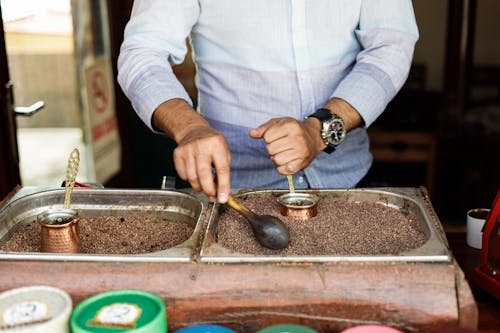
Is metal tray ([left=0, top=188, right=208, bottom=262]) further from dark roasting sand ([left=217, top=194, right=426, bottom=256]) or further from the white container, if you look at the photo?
the white container

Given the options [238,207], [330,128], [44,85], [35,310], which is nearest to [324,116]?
[330,128]

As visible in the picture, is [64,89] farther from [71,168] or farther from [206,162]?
[206,162]

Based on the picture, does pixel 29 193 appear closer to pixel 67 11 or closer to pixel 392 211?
pixel 392 211

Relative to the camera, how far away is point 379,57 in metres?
1.96

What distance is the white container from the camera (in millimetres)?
1059

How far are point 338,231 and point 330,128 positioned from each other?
37cm

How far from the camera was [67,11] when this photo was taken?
12.0 ft

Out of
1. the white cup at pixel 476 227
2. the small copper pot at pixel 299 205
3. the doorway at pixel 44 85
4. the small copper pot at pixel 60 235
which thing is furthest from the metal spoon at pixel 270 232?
the doorway at pixel 44 85

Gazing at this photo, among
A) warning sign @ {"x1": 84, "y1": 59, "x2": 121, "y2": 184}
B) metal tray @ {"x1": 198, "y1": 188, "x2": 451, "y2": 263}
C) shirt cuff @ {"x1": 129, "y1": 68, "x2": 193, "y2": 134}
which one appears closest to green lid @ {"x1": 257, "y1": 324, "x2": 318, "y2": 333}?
metal tray @ {"x1": 198, "y1": 188, "x2": 451, "y2": 263}

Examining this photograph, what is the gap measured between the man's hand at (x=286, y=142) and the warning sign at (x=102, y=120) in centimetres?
244

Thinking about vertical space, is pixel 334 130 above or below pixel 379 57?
below

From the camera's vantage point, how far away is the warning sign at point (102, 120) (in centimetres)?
385

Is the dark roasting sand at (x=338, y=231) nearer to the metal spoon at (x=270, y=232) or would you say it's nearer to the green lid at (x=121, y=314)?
the metal spoon at (x=270, y=232)

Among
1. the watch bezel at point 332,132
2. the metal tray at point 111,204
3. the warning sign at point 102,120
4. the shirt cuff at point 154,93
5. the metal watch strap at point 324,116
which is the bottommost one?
the warning sign at point 102,120
